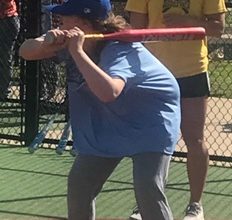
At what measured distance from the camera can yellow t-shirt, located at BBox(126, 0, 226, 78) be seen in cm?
426

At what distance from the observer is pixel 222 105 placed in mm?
9359

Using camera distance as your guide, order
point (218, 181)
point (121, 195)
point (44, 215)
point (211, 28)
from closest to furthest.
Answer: point (211, 28)
point (44, 215)
point (121, 195)
point (218, 181)

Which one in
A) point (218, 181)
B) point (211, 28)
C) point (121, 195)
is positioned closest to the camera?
point (211, 28)

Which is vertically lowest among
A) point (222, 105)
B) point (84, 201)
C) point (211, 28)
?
point (222, 105)

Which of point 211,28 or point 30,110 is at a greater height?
point 211,28

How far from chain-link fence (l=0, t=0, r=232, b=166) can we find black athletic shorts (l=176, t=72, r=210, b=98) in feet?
6.35

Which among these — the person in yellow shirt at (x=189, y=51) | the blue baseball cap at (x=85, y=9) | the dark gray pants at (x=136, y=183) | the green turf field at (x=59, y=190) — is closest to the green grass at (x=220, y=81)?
the green turf field at (x=59, y=190)

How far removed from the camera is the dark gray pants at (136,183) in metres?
3.16

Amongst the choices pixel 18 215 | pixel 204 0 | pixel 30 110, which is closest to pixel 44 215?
pixel 18 215

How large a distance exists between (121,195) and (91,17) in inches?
90.3

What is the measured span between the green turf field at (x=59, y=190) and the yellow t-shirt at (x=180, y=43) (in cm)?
104

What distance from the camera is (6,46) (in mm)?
8188

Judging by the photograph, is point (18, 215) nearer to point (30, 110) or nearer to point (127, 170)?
point (127, 170)

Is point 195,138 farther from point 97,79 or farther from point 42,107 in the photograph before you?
point 42,107
